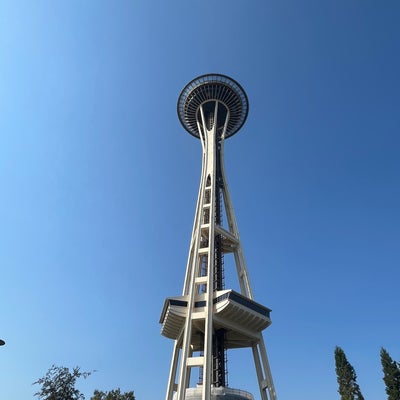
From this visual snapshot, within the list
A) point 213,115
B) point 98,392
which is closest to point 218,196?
point 213,115

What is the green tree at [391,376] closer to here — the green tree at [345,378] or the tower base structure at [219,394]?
the green tree at [345,378]

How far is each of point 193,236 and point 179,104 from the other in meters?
29.6

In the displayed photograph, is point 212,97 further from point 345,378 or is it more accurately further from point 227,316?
point 345,378

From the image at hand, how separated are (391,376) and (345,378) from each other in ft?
23.2

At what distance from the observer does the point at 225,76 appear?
63.4m

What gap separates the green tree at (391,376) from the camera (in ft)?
169

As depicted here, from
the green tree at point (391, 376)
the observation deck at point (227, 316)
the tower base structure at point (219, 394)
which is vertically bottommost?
the tower base structure at point (219, 394)

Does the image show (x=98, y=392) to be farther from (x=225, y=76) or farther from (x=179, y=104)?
(x=225, y=76)

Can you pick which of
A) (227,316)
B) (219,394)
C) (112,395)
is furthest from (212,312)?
(112,395)

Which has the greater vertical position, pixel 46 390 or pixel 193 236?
pixel 193 236

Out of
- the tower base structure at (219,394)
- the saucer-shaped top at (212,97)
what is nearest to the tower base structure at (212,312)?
the tower base structure at (219,394)

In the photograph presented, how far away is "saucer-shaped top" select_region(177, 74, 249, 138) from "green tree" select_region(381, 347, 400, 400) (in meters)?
49.3

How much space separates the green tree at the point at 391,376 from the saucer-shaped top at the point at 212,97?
49.3 metres

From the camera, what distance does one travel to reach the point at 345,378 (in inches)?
2215
